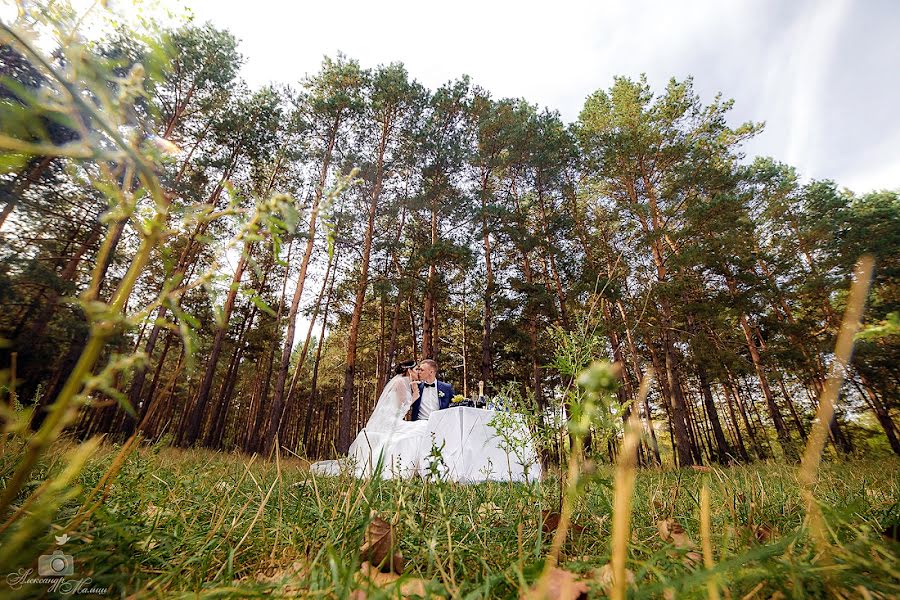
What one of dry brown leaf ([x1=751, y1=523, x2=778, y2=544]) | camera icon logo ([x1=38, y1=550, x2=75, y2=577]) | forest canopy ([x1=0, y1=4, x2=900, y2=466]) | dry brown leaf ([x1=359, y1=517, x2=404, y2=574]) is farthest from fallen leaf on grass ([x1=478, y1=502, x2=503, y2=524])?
forest canopy ([x1=0, y1=4, x2=900, y2=466])

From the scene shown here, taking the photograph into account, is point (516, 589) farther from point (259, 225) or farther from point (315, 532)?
point (259, 225)

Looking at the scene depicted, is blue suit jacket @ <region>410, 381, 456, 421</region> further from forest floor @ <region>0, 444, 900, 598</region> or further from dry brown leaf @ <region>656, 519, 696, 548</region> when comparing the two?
dry brown leaf @ <region>656, 519, 696, 548</region>

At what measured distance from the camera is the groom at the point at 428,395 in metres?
7.35

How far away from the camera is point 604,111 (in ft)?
50.2

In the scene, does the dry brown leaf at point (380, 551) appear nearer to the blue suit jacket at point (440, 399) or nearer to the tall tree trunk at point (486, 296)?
the blue suit jacket at point (440, 399)

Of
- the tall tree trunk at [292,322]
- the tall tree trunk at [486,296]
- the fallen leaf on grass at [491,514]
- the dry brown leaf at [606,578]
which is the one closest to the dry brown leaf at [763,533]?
the dry brown leaf at [606,578]

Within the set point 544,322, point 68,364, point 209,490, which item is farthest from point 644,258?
point 68,364

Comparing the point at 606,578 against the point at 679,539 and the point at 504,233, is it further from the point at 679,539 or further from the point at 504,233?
the point at 504,233

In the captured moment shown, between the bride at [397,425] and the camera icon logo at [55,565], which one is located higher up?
the bride at [397,425]

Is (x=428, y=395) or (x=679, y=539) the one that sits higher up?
(x=428, y=395)

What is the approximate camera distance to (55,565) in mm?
914

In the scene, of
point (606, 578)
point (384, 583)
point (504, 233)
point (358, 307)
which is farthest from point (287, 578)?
point (504, 233)

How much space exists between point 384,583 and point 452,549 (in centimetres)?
35

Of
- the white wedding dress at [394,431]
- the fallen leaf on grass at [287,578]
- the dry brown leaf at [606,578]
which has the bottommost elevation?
the fallen leaf on grass at [287,578]
